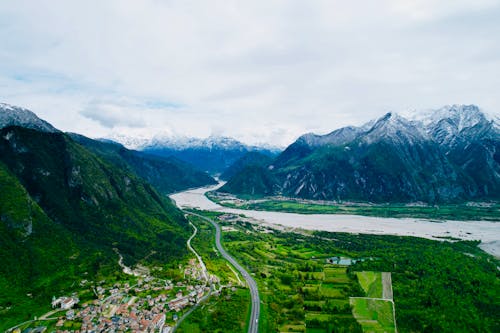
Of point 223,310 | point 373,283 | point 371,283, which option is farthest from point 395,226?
point 223,310

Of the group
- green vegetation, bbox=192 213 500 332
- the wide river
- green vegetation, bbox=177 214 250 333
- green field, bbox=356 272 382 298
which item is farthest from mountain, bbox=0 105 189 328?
the wide river

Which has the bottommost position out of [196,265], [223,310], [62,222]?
[223,310]

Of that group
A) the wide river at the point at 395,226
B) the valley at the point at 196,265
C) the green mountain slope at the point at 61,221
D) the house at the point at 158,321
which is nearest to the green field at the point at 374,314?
the valley at the point at 196,265

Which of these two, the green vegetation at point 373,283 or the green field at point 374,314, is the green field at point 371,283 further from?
the green field at point 374,314

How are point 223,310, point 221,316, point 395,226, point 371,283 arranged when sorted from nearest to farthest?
point 221,316 → point 223,310 → point 371,283 → point 395,226

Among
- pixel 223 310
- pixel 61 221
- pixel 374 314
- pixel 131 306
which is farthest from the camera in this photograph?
pixel 61 221

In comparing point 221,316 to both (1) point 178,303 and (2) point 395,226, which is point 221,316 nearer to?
(1) point 178,303

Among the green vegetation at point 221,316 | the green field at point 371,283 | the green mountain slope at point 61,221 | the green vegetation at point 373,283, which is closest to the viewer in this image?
the green vegetation at point 221,316
